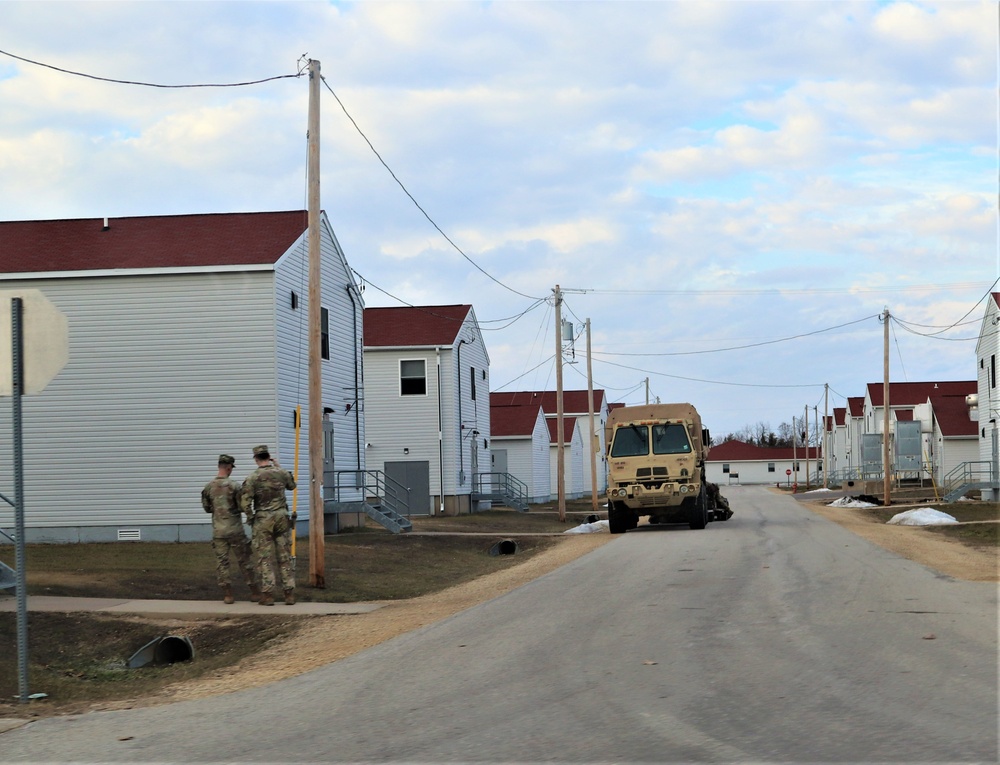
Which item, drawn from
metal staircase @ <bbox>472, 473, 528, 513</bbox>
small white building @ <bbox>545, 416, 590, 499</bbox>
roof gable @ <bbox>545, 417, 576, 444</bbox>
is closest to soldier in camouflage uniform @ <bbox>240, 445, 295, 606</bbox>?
metal staircase @ <bbox>472, 473, 528, 513</bbox>

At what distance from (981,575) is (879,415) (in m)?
65.6

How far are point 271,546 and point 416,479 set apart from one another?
2735 cm

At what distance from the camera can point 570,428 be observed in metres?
69.3

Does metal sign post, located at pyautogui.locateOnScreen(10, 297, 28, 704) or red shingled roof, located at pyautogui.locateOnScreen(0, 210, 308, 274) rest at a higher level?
red shingled roof, located at pyautogui.locateOnScreen(0, 210, 308, 274)

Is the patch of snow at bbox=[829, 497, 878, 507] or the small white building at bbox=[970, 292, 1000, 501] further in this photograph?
the patch of snow at bbox=[829, 497, 878, 507]

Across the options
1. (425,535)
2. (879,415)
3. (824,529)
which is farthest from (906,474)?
(425,535)

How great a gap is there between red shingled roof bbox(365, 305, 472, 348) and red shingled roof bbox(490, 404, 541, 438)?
13891 millimetres

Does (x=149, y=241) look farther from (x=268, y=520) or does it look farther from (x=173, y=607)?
(x=173, y=607)

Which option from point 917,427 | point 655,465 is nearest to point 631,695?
point 655,465

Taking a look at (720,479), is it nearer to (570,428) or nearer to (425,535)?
(570,428)

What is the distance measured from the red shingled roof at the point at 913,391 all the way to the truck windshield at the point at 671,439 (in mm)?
50796

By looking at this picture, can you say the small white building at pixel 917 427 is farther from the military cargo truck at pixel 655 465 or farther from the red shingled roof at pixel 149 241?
the red shingled roof at pixel 149 241

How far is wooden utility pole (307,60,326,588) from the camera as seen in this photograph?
1653cm

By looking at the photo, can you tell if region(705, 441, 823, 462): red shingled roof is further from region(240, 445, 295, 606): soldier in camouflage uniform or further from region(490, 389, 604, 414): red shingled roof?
region(240, 445, 295, 606): soldier in camouflage uniform
